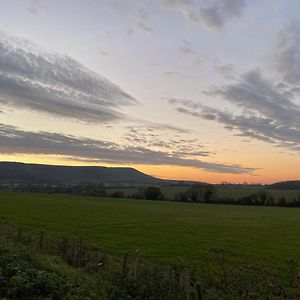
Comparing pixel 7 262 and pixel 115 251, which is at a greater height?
pixel 7 262

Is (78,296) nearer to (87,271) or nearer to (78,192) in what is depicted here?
(87,271)

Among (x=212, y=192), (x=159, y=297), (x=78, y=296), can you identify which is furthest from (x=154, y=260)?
(x=212, y=192)

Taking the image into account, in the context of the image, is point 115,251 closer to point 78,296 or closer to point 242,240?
point 242,240

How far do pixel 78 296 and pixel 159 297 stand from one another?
2.51 metres

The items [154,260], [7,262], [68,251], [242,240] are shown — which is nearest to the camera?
[7,262]

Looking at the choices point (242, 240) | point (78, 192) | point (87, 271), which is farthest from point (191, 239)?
point (78, 192)

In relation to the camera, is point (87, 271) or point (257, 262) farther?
point (257, 262)

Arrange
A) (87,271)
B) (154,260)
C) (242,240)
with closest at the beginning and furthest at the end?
1. (87,271)
2. (154,260)
3. (242,240)

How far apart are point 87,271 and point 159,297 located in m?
4.29

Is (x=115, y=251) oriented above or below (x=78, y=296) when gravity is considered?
below

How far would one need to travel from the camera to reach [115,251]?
2867cm

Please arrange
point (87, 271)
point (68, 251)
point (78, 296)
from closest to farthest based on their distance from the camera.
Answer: point (78, 296), point (87, 271), point (68, 251)

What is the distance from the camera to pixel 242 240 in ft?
128

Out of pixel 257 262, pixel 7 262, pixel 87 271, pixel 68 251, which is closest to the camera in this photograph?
pixel 7 262
